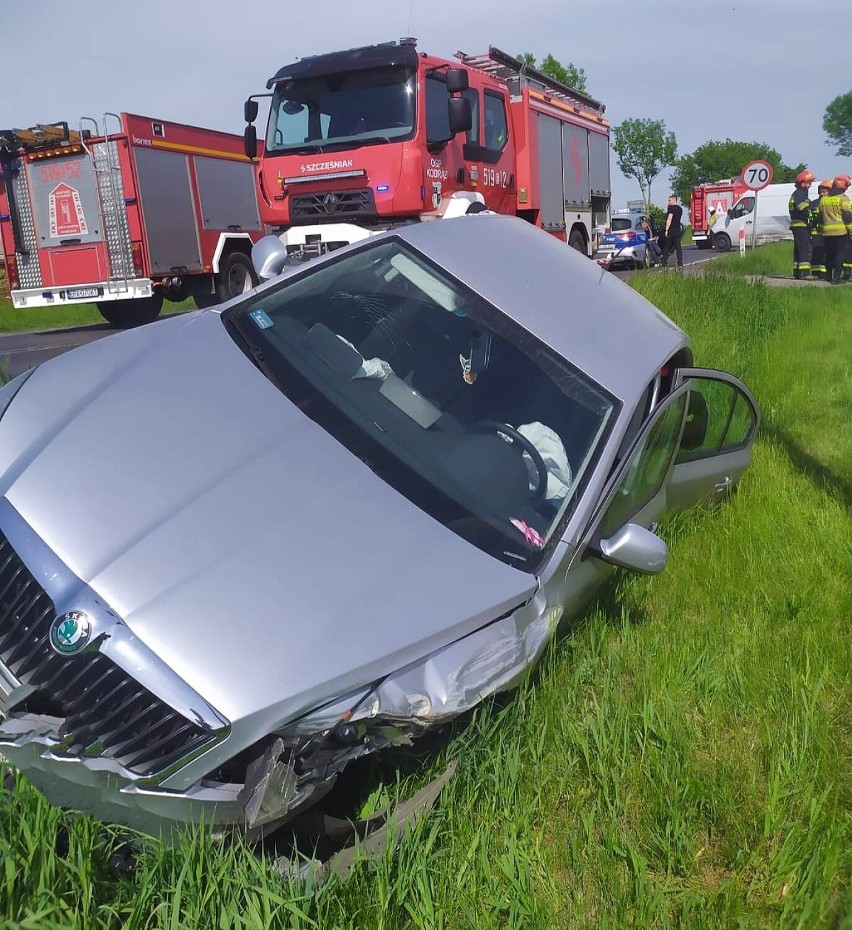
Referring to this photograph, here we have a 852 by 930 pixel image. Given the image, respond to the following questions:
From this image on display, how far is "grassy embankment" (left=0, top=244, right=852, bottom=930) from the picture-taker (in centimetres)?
181

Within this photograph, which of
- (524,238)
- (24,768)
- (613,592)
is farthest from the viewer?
(524,238)

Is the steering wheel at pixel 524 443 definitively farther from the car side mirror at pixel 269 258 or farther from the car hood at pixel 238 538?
the car side mirror at pixel 269 258

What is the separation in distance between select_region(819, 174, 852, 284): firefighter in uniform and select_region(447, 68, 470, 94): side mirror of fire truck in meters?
9.00

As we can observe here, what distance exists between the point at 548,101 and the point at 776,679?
38.7 ft

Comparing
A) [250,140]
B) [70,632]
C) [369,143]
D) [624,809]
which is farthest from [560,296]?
[250,140]

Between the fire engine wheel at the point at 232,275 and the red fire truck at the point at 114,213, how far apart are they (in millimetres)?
53

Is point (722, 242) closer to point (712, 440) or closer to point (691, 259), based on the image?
point (691, 259)

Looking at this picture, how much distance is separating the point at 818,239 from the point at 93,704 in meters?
17.4

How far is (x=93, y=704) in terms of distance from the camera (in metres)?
1.85

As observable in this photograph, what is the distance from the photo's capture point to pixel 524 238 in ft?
12.6

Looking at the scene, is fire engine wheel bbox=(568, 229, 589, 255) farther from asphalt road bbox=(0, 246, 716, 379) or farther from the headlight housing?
the headlight housing

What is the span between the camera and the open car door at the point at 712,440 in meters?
A: 3.90

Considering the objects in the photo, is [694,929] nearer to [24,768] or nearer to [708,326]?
[24,768]

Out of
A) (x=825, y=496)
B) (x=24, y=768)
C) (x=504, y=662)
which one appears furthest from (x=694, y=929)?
(x=825, y=496)
